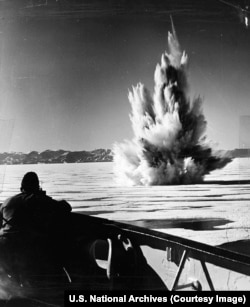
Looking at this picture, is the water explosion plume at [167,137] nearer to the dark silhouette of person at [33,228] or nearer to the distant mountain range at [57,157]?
the distant mountain range at [57,157]

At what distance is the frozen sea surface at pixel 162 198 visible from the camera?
6.68 feet

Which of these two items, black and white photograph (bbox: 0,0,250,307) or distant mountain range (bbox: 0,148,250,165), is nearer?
black and white photograph (bbox: 0,0,250,307)

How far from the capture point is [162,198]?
2.09 m

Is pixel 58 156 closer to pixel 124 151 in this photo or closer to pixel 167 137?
pixel 124 151

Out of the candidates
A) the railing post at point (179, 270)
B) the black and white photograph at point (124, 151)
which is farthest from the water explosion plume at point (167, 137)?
the railing post at point (179, 270)

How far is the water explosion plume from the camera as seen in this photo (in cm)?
212

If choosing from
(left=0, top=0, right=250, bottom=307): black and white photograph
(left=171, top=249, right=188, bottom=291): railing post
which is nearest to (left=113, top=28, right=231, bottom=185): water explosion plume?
(left=0, top=0, right=250, bottom=307): black and white photograph

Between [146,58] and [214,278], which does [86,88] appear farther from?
[214,278]

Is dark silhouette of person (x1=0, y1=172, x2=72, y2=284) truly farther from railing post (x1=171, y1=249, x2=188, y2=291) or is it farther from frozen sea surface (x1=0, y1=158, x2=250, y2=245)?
railing post (x1=171, y1=249, x2=188, y2=291)

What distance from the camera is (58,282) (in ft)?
6.61

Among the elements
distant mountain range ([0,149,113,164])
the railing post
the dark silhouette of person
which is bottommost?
the railing post

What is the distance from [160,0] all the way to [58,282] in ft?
6.32

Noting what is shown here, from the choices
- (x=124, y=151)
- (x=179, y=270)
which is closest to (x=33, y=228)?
(x=124, y=151)

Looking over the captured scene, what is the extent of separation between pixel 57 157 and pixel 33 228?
48cm
